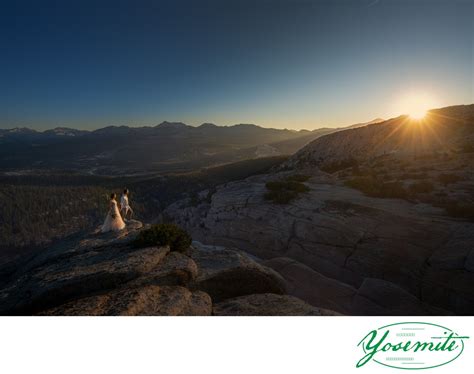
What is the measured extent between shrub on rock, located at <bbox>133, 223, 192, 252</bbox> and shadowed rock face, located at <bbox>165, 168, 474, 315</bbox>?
549cm

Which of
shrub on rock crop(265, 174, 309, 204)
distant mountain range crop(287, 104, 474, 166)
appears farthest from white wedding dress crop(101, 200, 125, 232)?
distant mountain range crop(287, 104, 474, 166)

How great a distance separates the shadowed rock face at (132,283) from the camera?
6535mm

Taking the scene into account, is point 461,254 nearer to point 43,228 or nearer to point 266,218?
point 266,218

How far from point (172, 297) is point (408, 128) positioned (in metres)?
55.2

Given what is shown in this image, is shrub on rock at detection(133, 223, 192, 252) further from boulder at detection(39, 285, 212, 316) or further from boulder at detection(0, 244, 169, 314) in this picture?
boulder at detection(39, 285, 212, 316)

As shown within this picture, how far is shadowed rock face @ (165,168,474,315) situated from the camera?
35.8 ft

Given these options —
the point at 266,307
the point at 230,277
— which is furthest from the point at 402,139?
the point at 266,307

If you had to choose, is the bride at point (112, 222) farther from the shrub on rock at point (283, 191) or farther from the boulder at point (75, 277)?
the shrub on rock at point (283, 191)

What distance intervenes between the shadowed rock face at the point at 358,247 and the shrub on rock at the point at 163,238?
5.49 metres

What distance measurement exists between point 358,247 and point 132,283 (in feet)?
38.9

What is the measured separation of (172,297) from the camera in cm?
709
